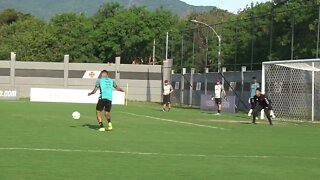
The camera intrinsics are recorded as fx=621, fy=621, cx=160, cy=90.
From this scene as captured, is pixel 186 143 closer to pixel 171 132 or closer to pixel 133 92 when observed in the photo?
pixel 171 132

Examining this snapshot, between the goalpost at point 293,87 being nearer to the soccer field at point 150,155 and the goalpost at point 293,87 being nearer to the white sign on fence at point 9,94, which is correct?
the soccer field at point 150,155

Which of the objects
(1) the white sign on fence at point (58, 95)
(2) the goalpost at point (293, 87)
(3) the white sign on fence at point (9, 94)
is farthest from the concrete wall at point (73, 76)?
(2) the goalpost at point (293, 87)

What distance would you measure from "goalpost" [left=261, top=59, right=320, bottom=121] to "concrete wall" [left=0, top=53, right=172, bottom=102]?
35037mm

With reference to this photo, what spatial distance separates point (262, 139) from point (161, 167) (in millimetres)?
7495

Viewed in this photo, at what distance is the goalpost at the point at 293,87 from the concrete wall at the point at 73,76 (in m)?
35.0

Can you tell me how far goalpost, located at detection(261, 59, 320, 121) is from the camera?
101ft

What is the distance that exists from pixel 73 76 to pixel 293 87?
1552 inches

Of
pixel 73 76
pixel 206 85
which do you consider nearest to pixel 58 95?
pixel 206 85

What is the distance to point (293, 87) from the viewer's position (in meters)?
33.6

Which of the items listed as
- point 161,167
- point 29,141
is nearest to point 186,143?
point 29,141

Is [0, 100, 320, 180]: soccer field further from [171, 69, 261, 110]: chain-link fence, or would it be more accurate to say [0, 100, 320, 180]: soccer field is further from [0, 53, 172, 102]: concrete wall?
[0, 53, 172, 102]: concrete wall

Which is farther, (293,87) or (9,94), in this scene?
(9,94)

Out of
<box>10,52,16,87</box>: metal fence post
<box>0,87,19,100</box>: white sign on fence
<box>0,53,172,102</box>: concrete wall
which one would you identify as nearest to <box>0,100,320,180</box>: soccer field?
<box>0,87,19,100</box>: white sign on fence

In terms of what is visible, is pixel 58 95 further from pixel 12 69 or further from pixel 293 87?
pixel 293 87
